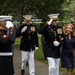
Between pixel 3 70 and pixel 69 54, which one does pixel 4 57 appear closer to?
pixel 3 70

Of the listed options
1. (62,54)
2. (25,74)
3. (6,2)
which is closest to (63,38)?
(62,54)

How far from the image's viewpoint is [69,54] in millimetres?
8812

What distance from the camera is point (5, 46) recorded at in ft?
21.1

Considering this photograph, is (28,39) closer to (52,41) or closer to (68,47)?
(52,41)

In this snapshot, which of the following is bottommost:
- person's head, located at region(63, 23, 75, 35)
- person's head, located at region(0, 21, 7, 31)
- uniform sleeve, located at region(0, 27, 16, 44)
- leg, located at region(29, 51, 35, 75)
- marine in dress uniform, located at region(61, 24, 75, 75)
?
leg, located at region(29, 51, 35, 75)

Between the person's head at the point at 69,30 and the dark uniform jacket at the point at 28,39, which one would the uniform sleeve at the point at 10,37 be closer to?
the person's head at the point at 69,30

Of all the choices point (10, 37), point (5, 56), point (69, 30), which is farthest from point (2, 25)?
point (69, 30)

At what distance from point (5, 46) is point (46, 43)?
8.18 ft

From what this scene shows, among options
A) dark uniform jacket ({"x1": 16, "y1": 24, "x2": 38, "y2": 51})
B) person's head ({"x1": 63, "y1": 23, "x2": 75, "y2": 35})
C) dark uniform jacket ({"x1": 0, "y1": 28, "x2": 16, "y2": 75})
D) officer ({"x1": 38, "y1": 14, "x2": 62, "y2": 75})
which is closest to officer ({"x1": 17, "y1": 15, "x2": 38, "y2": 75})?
dark uniform jacket ({"x1": 16, "y1": 24, "x2": 38, "y2": 51})

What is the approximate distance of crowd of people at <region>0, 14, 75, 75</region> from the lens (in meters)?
6.34

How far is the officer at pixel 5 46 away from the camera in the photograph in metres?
6.21

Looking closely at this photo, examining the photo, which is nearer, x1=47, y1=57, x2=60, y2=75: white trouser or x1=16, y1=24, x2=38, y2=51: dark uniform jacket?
x1=47, y1=57, x2=60, y2=75: white trouser

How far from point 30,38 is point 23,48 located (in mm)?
357

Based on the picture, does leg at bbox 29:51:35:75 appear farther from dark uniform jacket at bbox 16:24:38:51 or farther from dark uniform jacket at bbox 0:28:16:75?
dark uniform jacket at bbox 0:28:16:75
